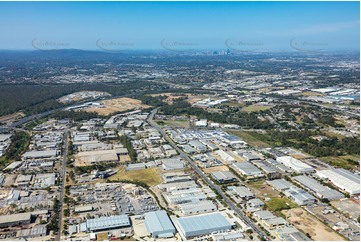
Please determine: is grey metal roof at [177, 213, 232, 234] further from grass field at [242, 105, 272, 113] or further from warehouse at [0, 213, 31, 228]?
grass field at [242, 105, 272, 113]

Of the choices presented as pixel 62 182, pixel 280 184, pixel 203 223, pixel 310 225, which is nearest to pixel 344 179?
pixel 280 184

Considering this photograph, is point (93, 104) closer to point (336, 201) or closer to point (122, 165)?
point (122, 165)

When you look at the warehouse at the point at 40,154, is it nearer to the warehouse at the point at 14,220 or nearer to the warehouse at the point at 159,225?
the warehouse at the point at 14,220

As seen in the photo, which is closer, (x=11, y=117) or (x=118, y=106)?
Answer: (x=11, y=117)

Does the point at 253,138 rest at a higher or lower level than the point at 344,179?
lower

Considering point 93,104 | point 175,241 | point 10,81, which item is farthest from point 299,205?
point 10,81

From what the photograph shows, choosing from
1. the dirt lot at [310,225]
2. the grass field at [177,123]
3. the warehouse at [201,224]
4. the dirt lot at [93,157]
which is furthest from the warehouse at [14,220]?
the grass field at [177,123]

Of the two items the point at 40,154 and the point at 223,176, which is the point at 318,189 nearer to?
the point at 223,176
